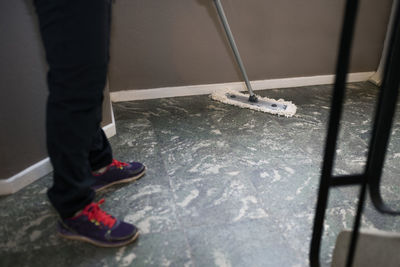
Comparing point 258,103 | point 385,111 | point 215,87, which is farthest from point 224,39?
point 385,111

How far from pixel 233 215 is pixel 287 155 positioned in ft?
1.41

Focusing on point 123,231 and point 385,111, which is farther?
point 123,231

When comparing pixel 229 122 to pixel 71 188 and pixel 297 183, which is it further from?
pixel 71 188

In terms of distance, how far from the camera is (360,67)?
84.4 inches

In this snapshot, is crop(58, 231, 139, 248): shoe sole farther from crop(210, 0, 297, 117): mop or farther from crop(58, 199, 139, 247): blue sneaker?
crop(210, 0, 297, 117): mop

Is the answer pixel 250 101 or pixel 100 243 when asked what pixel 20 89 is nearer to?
pixel 100 243

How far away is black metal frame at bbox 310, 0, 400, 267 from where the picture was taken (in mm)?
465

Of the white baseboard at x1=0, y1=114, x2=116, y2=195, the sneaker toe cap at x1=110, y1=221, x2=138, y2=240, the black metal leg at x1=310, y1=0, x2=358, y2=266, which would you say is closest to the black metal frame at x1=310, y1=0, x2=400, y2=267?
the black metal leg at x1=310, y1=0, x2=358, y2=266

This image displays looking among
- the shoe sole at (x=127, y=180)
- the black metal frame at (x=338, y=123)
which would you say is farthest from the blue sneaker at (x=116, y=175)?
the black metal frame at (x=338, y=123)

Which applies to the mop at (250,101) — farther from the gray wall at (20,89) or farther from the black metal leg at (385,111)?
the black metal leg at (385,111)

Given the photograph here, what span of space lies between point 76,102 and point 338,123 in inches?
21.9

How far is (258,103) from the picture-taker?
5.97 feet

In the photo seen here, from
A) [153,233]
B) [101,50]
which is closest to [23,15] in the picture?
[101,50]

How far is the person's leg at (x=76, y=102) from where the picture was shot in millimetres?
742
